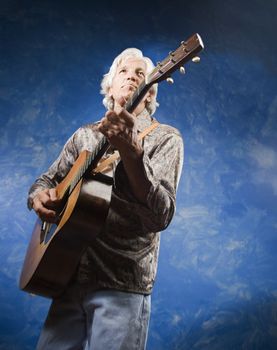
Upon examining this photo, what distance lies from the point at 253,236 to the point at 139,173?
2.32 metres

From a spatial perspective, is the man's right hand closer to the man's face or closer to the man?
the man

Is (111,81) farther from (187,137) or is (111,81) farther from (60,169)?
(187,137)

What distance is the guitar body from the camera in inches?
48.0

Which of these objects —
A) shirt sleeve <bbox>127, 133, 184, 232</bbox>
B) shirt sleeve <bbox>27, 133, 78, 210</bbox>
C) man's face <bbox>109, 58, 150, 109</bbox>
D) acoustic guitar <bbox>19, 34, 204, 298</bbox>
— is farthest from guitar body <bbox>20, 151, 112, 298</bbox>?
man's face <bbox>109, 58, 150, 109</bbox>

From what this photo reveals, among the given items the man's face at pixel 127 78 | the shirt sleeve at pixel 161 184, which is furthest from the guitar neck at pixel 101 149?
the man's face at pixel 127 78

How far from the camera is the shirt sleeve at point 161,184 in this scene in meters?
1.26

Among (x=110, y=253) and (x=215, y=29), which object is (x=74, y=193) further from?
(x=215, y=29)

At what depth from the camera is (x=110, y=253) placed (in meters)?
1.33

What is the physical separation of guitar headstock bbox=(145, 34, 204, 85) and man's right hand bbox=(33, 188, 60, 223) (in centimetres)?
49

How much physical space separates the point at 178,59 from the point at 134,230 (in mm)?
488

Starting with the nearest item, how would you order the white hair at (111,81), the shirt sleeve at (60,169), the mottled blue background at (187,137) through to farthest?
1. the shirt sleeve at (60,169)
2. the white hair at (111,81)
3. the mottled blue background at (187,137)

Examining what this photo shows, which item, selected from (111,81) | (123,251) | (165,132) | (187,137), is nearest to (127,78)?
(111,81)

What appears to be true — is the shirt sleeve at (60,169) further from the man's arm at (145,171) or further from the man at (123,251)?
the man's arm at (145,171)

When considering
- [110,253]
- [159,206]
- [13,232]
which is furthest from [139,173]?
[13,232]
